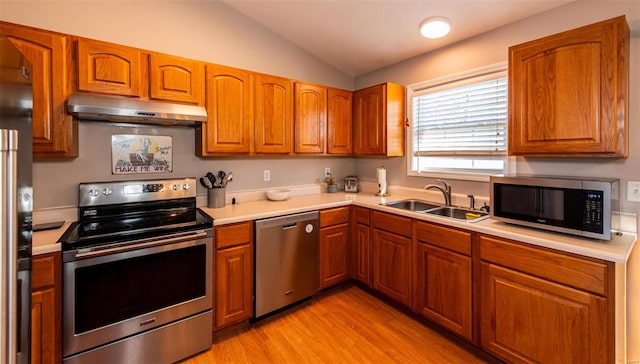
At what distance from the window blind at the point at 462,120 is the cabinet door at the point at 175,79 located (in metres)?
2.11

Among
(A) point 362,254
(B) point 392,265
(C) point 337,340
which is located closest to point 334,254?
(A) point 362,254

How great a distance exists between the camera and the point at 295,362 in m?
1.95

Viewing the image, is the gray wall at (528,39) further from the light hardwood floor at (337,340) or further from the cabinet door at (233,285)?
the cabinet door at (233,285)

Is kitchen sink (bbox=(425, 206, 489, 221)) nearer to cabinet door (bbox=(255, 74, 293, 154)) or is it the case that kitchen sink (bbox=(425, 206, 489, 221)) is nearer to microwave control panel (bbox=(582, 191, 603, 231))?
microwave control panel (bbox=(582, 191, 603, 231))

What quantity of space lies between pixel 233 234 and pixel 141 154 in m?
1.02

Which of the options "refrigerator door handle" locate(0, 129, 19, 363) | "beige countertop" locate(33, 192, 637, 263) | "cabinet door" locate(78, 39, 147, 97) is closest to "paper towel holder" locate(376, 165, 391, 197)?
"beige countertop" locate(33, 192, 637, 263)

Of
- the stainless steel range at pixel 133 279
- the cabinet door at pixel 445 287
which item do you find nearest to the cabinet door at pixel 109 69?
the stainless steel range at pixel 133 279

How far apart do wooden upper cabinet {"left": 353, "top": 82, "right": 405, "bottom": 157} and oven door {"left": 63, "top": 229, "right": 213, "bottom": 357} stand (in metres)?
1.91

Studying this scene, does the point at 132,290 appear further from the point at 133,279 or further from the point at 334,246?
the point at 334,246

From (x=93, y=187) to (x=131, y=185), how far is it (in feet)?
0.75

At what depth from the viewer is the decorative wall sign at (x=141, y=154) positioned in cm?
225

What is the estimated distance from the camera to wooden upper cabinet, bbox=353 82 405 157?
2.99m

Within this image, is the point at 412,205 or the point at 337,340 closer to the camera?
the point at 337,340

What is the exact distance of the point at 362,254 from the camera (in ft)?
9.32
